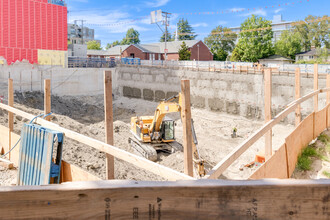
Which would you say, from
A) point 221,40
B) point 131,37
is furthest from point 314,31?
point 131,37

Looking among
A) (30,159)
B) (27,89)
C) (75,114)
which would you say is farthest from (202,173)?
(27,89)

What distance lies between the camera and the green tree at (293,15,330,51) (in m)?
66.0

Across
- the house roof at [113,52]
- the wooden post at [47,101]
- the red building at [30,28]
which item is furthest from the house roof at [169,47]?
the wooden post at [47,101]

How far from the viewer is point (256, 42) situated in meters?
56.0

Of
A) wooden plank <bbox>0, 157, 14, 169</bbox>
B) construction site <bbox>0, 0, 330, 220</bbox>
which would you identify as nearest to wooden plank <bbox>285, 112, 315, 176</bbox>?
construction site <bbox>0, 0, 330, 220</bbox>

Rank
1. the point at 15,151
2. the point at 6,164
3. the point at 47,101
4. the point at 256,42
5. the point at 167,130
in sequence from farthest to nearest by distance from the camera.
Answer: the point at 256,42, the point at 167,130, the point at 15,151, the point at 6,164, the point at 47,101

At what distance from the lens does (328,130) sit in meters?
10.2

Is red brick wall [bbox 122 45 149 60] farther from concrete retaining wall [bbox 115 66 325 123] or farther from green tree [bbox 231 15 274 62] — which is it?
concrete retaining wall [bbox 115 66 325 123]

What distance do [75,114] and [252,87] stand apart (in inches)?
620

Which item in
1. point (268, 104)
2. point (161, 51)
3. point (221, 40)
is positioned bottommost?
point (268, 104)

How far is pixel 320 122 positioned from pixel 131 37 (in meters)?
101

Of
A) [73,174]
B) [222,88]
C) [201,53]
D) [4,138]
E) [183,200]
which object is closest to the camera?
[183,200]

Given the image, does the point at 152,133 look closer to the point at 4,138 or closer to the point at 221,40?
the point at 4,138

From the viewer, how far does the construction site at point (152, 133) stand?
73.5 inches
